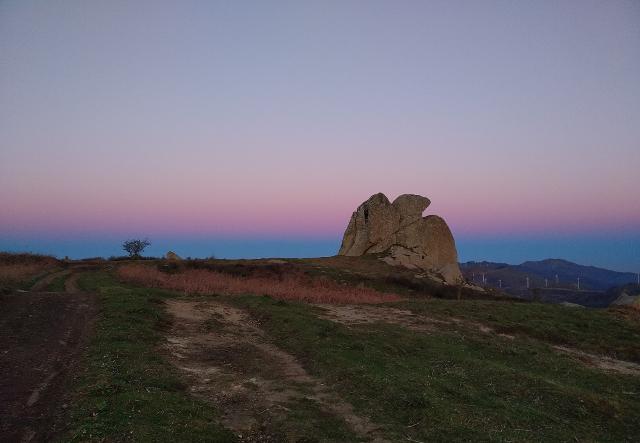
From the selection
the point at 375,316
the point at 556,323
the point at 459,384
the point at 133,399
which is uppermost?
the point at 556,323

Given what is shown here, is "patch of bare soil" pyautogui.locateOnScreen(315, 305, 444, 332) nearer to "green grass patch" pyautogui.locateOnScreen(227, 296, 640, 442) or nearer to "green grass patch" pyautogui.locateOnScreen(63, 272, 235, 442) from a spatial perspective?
"green grass patch" pyautogui.locateOnScreen(227, 296, 640, 442)

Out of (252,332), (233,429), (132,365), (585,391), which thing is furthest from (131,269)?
(585,391)

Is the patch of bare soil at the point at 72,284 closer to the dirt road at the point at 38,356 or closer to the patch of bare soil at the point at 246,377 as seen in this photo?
the dirt road at the point at 38,356

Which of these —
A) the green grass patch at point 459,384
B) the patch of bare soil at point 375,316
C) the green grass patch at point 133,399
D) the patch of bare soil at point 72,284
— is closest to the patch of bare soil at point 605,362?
the green grass patch at point 459,384

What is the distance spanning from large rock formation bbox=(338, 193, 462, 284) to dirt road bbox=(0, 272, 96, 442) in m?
42.3

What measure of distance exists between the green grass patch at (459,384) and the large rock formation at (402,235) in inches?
1466

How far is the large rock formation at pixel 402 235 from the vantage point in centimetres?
5998

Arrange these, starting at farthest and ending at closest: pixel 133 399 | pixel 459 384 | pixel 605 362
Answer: pixel 605 362, pixel 459 384, pixel 133 399

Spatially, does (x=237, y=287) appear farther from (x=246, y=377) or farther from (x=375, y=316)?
(x=246, y=377)

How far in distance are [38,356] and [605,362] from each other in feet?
77.0

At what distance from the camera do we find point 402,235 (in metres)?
62.2

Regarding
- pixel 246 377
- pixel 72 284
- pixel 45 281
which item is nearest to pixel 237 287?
pixel 72 284

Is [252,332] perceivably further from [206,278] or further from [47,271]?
[47,271]

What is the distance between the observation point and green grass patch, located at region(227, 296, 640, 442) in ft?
35.8
